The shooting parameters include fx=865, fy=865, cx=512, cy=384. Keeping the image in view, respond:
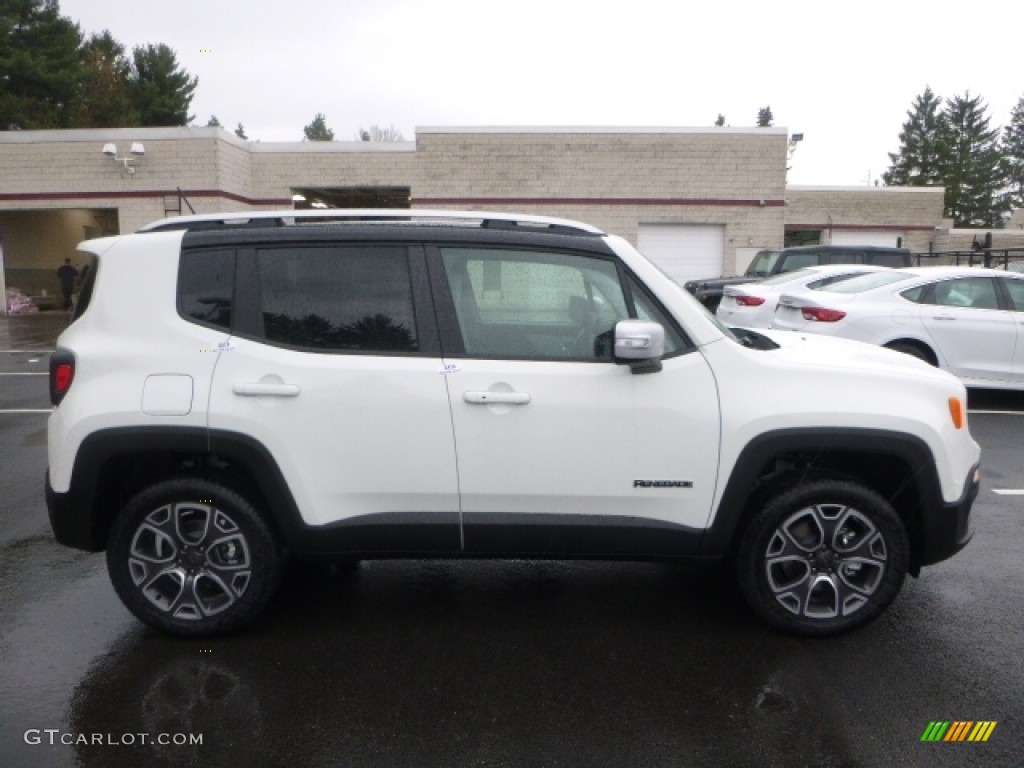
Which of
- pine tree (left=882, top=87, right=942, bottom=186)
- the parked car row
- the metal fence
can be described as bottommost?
the parked car row

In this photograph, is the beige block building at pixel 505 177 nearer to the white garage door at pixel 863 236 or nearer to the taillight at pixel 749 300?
the white garage door at pixel 863 236

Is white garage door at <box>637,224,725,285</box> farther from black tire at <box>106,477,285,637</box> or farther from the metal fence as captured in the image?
black tire at <box>106,477,285,637</box>

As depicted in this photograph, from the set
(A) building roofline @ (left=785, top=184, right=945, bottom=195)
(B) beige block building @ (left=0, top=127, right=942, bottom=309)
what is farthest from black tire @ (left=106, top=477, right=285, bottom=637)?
(A) building roofline @ (left=785, top=184, right=945, bottom=195)

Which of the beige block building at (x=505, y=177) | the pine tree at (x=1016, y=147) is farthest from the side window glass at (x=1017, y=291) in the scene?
the pine tree at (x=1016, y=147)

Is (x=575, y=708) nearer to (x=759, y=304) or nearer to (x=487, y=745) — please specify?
(x=487, y=745)

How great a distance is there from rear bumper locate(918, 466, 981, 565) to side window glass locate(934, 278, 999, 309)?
250 inches

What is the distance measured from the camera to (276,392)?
12.0 feet

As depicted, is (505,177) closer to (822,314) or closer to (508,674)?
(822,314)

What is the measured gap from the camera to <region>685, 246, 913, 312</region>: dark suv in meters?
16.7

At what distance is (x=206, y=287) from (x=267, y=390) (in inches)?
23.4

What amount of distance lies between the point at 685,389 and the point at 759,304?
7583 millimetres

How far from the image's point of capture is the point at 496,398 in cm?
364

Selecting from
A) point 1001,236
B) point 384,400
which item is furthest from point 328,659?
point 1001,236

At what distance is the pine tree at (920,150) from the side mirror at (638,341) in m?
70.1
